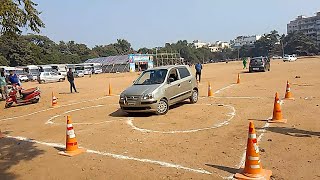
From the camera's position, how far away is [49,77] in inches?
1597

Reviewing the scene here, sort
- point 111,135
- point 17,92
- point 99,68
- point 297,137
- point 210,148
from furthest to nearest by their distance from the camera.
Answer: point 99,68, point 17,92, point 111,135, point 297,137, point 210,148

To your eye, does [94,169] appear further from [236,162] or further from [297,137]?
[297,137]

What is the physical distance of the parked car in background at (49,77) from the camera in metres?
39.7

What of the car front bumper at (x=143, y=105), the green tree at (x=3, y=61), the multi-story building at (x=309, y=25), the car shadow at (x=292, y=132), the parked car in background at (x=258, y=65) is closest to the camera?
the car shadow at (x=292, y=132)

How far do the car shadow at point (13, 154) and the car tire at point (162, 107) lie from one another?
4.12 metres

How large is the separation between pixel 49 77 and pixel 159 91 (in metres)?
33.8

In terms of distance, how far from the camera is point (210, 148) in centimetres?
620

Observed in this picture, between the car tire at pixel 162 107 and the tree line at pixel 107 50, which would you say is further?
the tree line at pixel 107 50

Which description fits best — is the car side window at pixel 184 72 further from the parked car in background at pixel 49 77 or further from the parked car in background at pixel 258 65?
the parked car in background at pixel 49 77

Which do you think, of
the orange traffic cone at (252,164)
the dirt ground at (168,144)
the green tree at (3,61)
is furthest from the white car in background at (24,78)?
the orange traffic cone at (252,164)

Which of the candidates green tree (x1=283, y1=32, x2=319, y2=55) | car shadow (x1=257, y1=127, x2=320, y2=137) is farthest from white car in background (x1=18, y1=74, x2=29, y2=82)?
green tree (x1=283, y1=32, x2=319, y2=55)

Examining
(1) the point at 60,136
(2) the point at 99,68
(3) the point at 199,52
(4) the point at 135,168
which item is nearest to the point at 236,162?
(4) the point at 135,168

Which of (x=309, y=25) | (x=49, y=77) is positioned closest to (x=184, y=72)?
(x=49, y=77)

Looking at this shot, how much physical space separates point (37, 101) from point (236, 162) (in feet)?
45.9
